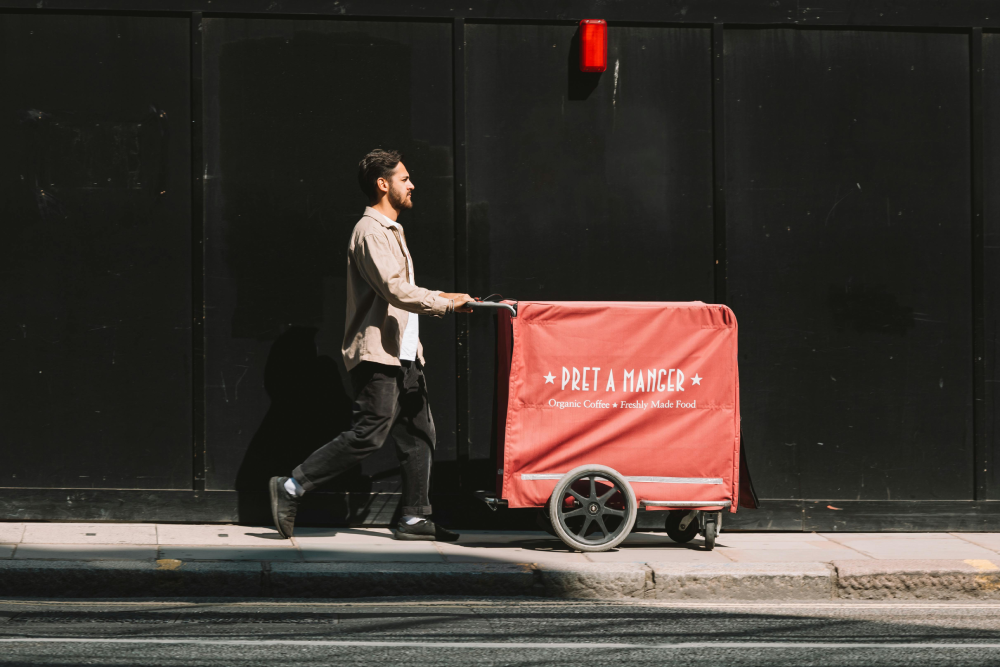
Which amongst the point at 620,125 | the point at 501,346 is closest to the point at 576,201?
the point at 620,125

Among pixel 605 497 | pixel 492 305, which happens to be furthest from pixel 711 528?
pixel 492 305

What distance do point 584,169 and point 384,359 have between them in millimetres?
1933

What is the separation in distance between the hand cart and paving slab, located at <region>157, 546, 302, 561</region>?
46.0 inches

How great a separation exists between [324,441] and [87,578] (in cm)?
196

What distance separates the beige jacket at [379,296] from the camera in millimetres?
6367

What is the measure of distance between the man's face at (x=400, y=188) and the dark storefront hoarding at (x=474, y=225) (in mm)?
553

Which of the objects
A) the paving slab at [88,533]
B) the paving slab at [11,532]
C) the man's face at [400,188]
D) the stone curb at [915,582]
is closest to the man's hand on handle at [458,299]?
the man's face at [400,188]

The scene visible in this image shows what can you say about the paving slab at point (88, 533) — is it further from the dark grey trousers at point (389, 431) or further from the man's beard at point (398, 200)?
the man's beard at point (398, 200)

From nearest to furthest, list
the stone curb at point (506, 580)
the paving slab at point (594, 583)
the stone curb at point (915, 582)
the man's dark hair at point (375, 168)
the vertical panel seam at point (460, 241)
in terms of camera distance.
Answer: the stone curb at point (506, 580)
the paving slab at point (594, 583)
the stone curb at point (915, 582)
the man's dark hair at point (375, 168)
the vertical panel seam at point (460, 241)

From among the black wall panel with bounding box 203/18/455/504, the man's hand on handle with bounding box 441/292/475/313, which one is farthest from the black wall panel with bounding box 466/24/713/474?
the man's hand on handle with bounding box 441/292/475/313

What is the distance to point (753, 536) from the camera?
290 inches

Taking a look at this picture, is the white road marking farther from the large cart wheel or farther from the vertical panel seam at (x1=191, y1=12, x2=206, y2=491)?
the vertical panel seam at (x1=191, y1=12, x2=206, y2=491)

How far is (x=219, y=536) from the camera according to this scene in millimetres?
Result: 6809

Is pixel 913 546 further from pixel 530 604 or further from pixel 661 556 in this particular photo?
pixel 530 604
